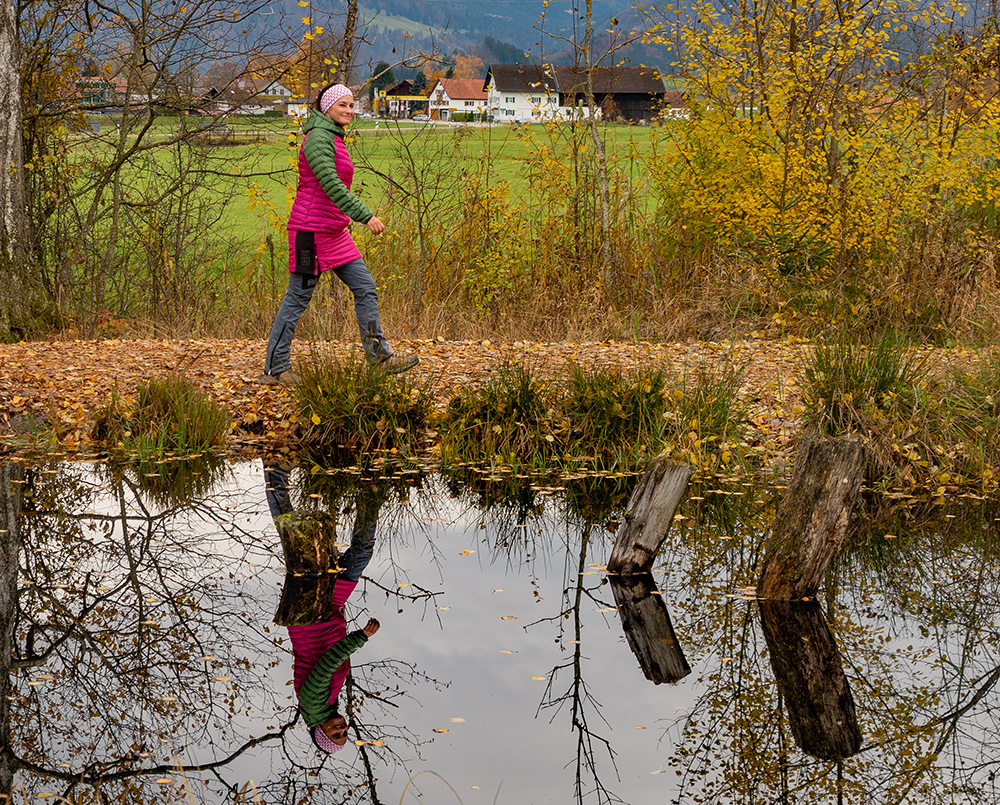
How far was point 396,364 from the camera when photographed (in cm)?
743

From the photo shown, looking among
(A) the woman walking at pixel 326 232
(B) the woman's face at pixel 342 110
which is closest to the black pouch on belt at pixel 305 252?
(A) the woman walking at pixel 326 232

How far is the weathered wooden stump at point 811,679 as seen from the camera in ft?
11.5

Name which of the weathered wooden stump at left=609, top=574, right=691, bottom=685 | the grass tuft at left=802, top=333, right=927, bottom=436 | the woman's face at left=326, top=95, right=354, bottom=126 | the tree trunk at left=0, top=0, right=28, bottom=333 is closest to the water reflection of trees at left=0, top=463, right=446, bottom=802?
the weathered wooden stump at left=609, top=574, right=691, bottom=685

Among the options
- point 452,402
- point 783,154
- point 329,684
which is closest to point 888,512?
point 452,402

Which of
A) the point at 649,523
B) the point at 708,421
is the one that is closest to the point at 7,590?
Result: the point at 649,523

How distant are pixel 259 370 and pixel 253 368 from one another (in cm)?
9

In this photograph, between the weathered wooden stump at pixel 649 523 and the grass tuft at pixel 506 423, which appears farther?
the grass tuft at pixel 506 423

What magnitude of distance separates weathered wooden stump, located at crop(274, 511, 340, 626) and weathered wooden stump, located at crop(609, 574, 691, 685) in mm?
1287

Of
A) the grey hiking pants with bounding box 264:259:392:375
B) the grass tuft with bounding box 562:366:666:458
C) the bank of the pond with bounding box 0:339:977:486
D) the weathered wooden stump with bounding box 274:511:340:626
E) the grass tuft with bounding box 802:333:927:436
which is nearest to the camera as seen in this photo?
the weathered wooden stump with bounding box 274:511:340:626

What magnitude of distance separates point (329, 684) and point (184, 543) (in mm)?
1824

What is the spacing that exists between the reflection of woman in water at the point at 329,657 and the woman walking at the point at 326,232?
220cm

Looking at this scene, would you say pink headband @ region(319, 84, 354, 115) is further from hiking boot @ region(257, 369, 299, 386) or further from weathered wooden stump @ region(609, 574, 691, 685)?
weathered wooden stump @ region(609, 574, 691, 685)

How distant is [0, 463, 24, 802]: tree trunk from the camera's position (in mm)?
3297

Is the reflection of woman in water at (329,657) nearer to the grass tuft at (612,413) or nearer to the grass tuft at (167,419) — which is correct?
the grass tuft at (612,413)
